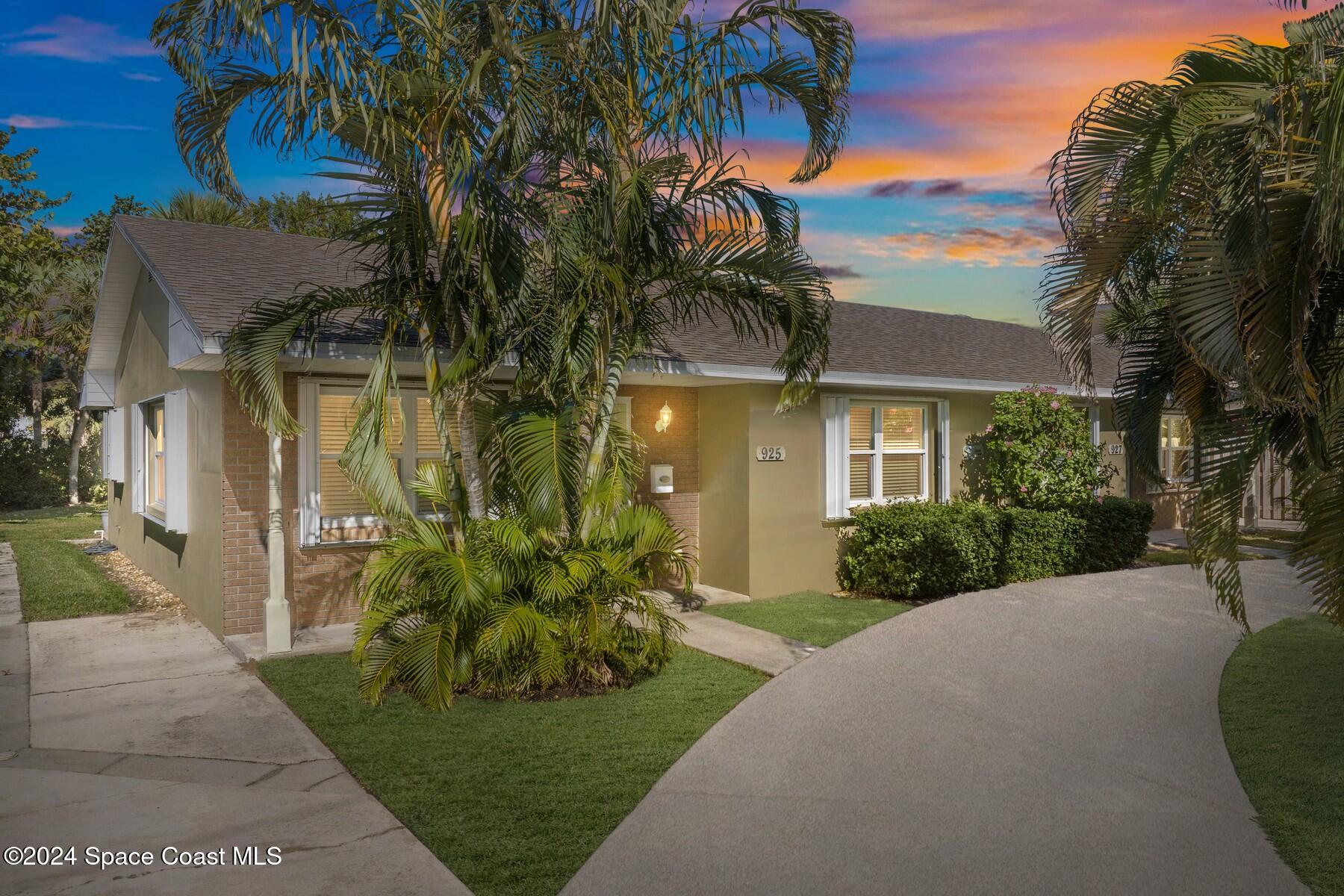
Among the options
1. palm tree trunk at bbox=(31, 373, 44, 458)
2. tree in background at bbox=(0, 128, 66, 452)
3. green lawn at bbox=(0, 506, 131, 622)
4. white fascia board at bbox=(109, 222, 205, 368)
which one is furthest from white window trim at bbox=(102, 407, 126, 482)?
palm tree trunk at bbox=(31, 373, 44, 458)

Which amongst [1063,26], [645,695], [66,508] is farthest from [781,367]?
[66,508]

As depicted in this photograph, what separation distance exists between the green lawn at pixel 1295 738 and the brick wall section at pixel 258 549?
288 inches

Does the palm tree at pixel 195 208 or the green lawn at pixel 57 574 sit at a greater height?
the palm tree at pixel 195 208

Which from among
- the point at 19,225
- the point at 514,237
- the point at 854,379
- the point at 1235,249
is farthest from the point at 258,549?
the point at 19,225

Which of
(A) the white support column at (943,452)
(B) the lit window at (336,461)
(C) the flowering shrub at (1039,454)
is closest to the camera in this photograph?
(B) the lit window at (336,461)

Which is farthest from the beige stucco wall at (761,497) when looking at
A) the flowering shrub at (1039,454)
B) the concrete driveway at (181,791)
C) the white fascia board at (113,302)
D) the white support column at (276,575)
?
the white fascia board at (113,302)

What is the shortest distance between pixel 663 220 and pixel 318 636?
505 centimetres

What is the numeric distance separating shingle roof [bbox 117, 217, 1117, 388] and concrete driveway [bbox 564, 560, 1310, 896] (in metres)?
4.06

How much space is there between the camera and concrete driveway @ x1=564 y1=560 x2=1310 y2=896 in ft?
13.1

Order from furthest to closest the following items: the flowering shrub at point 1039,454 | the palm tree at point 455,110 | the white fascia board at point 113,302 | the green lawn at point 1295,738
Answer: the flowering shrub at point 1039,454, the white fascia board at point 113,302, the palm tree at point 455,110, the green lawn at point 1295,738

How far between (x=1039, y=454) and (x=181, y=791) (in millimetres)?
10767

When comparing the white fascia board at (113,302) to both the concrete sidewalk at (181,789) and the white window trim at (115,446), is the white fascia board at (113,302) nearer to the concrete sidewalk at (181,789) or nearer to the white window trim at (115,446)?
the white window trim at (115,446)

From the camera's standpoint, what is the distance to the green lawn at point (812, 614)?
28.9ft

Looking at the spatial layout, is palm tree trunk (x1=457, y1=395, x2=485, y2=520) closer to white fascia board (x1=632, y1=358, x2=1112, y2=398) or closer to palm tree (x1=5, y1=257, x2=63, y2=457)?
white fascia board (x1=632, y1=358, x2=1112, y2=398)
